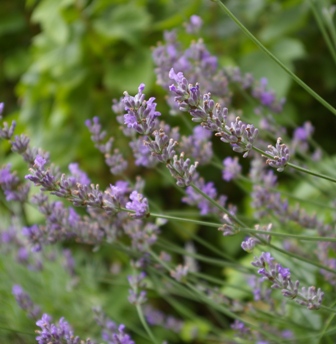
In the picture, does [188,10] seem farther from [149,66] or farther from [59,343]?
[59,343]

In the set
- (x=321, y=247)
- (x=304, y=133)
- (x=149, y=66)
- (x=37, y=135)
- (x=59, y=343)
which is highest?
(x=149, y=66)

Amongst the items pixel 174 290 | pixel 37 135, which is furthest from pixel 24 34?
pixel 174 290

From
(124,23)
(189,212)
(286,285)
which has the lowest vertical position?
(286,285)

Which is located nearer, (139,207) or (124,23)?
(139,207)

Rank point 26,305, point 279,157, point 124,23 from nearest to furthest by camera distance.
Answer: point 279,157 → point 26,305 → point 124,23

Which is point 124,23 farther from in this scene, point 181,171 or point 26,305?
point 181,171

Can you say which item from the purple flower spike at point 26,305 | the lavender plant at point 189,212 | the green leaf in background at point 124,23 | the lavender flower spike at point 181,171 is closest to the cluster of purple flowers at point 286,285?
the lavender plant at point 189,212

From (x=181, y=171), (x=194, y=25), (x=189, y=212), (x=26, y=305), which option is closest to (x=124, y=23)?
(x=194, y=25)

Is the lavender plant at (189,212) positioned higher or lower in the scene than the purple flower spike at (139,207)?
higher

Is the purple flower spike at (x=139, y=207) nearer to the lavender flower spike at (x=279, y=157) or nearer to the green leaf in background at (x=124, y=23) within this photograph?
the lavender flower spike at (x=279, y=157)

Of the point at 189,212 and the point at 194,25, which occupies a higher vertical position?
the point at 194,25

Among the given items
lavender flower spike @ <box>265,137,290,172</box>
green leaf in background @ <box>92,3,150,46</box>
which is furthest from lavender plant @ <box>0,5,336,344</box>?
green leaf in background @ <box>92,3,150,46</box>
